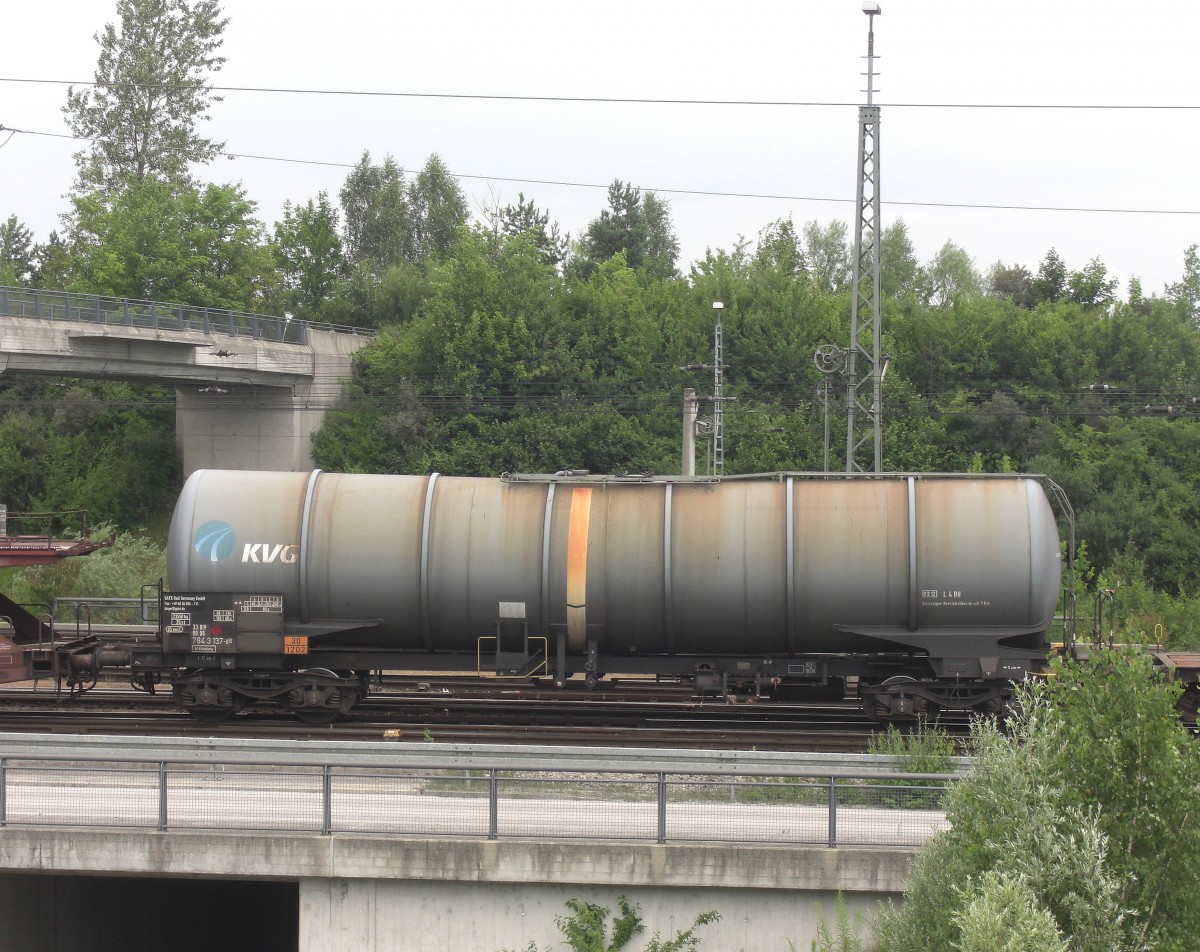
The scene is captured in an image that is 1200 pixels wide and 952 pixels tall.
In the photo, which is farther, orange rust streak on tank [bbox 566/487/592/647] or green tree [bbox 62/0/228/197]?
green tree [bbox 62/0/228/197]

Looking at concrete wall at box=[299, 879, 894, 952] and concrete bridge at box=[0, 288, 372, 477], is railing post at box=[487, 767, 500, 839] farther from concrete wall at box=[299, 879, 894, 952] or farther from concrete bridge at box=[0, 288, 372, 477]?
concrete bridge at box=[0, 288, 372, 477]

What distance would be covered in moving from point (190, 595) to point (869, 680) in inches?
381

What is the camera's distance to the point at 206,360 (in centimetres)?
4069

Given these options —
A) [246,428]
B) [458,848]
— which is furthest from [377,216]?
[458,848]

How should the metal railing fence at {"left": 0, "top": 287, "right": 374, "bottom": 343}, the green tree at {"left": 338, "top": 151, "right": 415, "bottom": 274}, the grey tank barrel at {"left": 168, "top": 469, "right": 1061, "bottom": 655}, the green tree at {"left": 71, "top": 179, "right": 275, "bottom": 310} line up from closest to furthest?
the grey tank barrel at {"left": 168, "top": 469, "right": 1061, "bottom": 655} < the metal railing fence at {"left": 0, "top": 287, "right": 374, "bottom": 343} < the green tree at {"left": 71, "top": 179, "right": 275, "bottom": 310} < the green tree at {"left": 338, "top": 151, "right": 415, "bottom": 274}

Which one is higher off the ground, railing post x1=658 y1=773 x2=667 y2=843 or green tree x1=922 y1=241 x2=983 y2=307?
green tree x1=922 y1=241 x2=983 y2=307

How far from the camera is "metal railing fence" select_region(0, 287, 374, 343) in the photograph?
36.3 metres

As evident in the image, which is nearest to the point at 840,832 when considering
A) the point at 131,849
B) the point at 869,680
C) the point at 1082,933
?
the point at 1082,933

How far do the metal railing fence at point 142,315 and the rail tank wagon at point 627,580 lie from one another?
77.0 feet

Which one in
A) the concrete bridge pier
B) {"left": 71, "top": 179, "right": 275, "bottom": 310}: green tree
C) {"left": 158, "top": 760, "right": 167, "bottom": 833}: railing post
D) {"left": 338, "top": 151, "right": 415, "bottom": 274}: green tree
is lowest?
{"left": 158, "top": 760, "right": 167, "bottom": 833}: railing post

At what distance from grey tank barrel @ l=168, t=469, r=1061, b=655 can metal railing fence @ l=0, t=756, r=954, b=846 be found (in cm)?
355

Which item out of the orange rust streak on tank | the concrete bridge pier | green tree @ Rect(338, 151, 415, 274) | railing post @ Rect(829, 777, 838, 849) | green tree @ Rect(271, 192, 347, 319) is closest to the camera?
railing post @ Rect(829, 777, 838, 849)

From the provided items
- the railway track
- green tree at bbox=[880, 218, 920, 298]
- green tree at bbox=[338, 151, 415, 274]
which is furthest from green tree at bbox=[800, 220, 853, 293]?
the railway track

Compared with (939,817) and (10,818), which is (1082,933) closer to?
(939,817)
